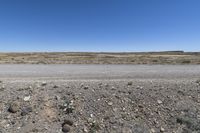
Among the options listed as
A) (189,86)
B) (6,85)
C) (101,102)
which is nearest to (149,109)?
(101,102)

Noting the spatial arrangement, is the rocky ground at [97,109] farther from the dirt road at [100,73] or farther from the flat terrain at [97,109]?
the dirt road at [100,73]

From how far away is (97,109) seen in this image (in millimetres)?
8945

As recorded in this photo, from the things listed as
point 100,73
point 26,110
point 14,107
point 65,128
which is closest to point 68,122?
point 65,128

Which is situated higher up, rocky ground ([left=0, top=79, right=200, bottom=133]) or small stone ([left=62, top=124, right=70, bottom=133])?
rocky ground ([left=0, top=79, right=200, bottom=133])

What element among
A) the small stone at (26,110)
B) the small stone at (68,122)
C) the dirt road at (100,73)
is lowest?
the small stone at (68,122)

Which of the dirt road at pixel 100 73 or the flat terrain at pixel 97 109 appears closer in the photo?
the flat terrain at pixel 97 109

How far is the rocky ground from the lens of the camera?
8.16 metres

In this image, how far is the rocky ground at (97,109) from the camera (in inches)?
321

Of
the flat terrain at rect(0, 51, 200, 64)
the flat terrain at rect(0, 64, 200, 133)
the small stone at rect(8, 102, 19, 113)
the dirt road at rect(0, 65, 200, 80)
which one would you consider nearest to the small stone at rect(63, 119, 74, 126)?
the flat terrain at rect(0, 64, 200, 133)

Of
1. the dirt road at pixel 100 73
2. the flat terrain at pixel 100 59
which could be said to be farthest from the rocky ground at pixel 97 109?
the flat terrain at pixel 100 59

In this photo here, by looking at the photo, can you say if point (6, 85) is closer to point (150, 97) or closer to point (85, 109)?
point (85, 109)

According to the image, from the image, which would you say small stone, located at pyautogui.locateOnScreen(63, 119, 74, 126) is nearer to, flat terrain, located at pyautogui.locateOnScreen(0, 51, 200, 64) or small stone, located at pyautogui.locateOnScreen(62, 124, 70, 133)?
small stone, located at pyautogui.locateOnScreen(62, 124, 70, 133)

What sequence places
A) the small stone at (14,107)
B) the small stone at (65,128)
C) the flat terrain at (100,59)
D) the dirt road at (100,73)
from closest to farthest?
the small stone at (65,128)
the small stone at (14,107)
the dirt road at (100,73)
the flat terrain at (100,59)

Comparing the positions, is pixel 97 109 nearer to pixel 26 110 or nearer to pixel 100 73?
pixel 26 110
